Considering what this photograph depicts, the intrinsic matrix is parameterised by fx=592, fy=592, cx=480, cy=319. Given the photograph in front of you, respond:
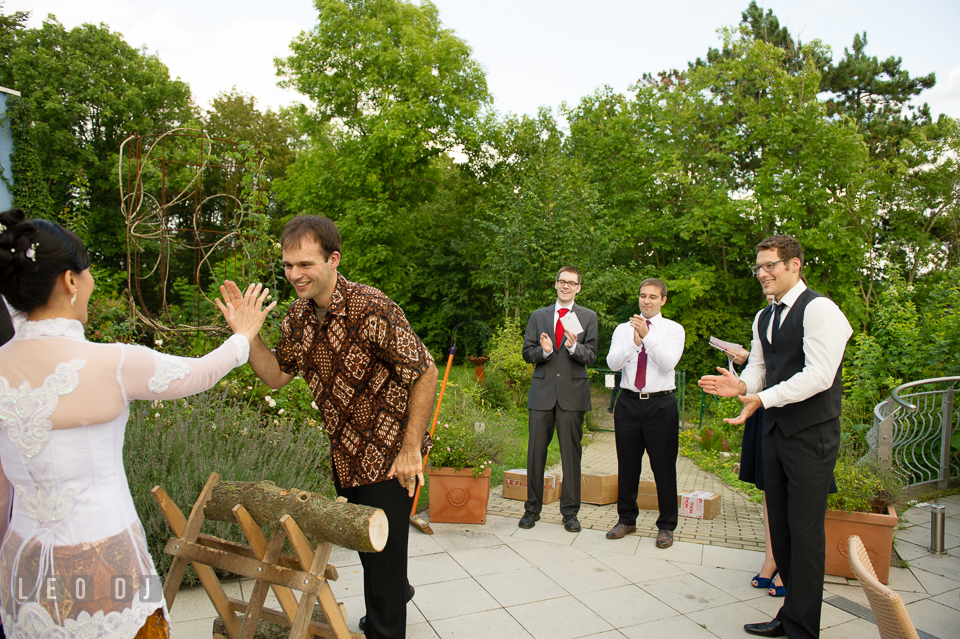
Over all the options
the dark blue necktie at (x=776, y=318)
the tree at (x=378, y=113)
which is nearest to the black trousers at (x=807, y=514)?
the dark blue necktie at (x=776, y=318)

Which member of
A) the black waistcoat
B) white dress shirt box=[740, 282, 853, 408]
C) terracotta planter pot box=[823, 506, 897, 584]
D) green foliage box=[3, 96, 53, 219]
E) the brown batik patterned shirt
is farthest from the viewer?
green foliage box=[3, 96, 53, 219]

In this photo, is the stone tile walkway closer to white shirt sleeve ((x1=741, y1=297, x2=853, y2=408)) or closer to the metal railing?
the metal railing

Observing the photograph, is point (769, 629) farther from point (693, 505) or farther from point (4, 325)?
point (4, 325)

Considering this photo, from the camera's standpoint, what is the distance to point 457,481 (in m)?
4.86

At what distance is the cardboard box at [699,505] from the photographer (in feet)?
17.4

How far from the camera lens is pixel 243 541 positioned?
3.76 metres

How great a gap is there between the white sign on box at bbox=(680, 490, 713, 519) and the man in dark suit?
3.82 feet

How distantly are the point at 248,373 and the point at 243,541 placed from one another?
2.19 metres

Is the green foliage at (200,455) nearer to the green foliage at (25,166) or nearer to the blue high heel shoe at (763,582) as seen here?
the blue high heel shoe at (763,582)

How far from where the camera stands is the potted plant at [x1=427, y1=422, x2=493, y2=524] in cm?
485

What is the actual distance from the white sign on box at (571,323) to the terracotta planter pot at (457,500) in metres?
1.35

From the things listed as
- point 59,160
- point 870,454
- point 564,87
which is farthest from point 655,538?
point 59,160

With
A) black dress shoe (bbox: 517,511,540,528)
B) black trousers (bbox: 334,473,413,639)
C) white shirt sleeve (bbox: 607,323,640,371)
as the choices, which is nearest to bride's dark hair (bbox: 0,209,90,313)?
black trousers (bbox: 334,473,413,639)

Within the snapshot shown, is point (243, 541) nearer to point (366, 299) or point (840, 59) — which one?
point (366, 299)
